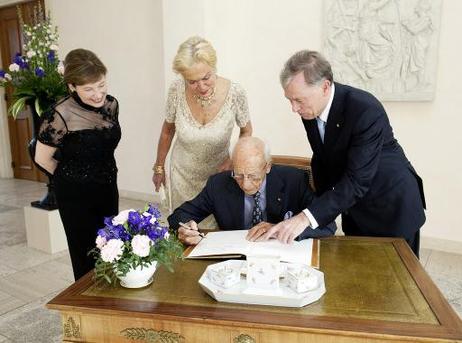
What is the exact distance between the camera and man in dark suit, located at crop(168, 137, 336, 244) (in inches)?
82.0

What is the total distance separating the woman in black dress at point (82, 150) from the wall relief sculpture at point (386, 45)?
2549 mm

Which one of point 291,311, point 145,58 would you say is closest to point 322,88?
point 291,311

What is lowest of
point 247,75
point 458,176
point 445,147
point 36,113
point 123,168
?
point 123,168

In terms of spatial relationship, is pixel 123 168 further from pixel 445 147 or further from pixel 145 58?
pixel 445 147

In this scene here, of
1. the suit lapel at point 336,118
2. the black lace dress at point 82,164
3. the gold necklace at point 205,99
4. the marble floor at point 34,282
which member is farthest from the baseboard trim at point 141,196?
the suit lapel at point 336,118

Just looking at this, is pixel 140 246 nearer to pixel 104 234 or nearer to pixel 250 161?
pixel 104 234

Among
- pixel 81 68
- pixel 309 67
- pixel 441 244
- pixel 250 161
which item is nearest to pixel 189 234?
pixel 250 161

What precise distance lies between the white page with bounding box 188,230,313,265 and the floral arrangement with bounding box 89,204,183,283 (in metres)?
0.22

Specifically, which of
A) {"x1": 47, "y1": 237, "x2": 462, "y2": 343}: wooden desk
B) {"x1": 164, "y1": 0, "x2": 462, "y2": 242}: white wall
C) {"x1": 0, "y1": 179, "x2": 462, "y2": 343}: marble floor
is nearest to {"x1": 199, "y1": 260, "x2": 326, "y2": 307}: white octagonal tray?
{"x1": 47, "y1": 237, "x2": 462, "y2": 343}: wooden desk

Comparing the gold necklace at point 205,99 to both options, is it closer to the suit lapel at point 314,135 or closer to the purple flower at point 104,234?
the suit lapel at point 314,135

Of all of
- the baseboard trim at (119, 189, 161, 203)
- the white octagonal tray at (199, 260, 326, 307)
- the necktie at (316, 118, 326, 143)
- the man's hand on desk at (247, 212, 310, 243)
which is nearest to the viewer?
the white octagonal tray at (199, 260, 326, 307)

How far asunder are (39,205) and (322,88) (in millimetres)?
3507

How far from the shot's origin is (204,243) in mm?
1836

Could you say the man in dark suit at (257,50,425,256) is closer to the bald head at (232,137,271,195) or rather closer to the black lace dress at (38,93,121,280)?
the bald head at (232,137,271,195)
